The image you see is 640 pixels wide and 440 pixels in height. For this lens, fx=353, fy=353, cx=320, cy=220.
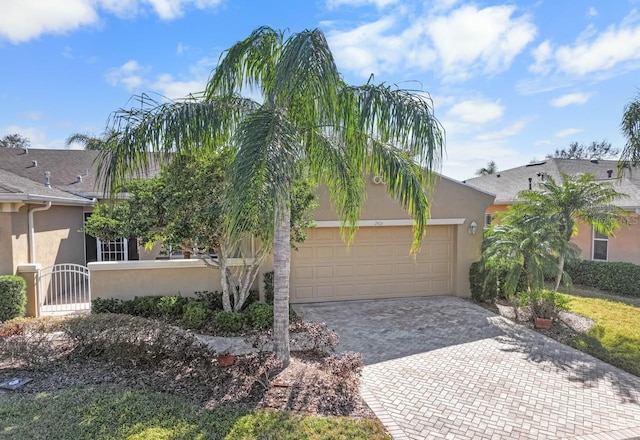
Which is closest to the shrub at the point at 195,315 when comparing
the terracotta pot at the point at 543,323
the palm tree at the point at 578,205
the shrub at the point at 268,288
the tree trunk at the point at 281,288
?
the shrub at the point at 268,288

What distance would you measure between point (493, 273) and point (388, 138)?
688 centimetres

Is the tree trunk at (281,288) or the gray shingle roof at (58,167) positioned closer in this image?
the tree trunk at (281,288)

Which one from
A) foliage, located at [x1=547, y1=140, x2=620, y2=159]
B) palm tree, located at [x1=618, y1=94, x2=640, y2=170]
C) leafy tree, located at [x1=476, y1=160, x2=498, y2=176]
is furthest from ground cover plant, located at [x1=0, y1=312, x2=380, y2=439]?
foliage, located at [x1=547, y1=140, x2=620, y2=159]

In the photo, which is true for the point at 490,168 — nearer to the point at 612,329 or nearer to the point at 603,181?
the point at 603,181

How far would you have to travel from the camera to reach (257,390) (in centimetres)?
499

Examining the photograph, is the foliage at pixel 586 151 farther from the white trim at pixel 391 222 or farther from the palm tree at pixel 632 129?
the white trim at pixel 391 222

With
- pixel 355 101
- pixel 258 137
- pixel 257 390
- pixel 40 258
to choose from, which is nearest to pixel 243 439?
pixel 257 390

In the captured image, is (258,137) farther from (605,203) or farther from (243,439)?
(605,203)

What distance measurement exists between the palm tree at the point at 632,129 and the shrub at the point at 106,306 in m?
13.9

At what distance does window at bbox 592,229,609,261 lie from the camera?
1361 centimetres

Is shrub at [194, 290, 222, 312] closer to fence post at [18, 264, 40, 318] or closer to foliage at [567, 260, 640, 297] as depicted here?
fence post at [18, 264, 40, 318]

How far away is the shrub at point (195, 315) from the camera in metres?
8.20

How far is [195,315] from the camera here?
8.27m

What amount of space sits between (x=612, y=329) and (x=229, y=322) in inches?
356
